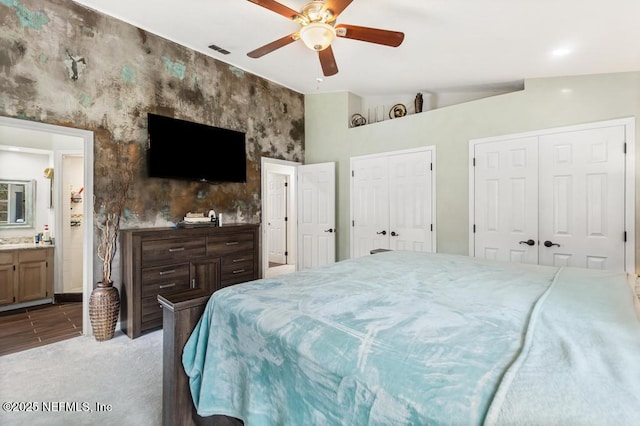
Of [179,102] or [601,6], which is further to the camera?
[179,102]

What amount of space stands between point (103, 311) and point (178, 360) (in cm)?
201

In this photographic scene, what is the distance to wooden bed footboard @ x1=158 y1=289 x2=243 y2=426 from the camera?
1.37 meters

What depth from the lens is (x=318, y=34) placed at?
2.28 metres

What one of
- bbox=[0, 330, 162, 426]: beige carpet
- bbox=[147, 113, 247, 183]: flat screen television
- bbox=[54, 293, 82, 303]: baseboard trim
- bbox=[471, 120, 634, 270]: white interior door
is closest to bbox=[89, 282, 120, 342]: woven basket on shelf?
bbox=[0, 330, 162, 426]: beige carpet

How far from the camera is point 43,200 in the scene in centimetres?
441

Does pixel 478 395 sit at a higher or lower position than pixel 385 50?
lower

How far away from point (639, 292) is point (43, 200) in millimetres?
6285

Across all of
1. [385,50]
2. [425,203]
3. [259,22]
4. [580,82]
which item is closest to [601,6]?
[580,82]

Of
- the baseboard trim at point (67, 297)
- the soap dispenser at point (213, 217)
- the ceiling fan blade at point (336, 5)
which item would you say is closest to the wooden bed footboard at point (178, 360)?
the ceiling fan blade at point (336, 5)

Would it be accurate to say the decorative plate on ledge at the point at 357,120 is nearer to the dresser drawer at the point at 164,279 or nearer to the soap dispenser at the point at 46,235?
the dresser drawer at the point at 164,279

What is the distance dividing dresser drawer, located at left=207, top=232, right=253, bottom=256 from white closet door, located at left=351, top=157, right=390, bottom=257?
1676 mm

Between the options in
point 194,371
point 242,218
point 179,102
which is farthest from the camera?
point 242,218

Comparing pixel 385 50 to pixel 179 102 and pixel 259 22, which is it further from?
pixel 179 102

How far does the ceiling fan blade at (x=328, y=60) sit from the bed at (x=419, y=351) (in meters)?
1.94
